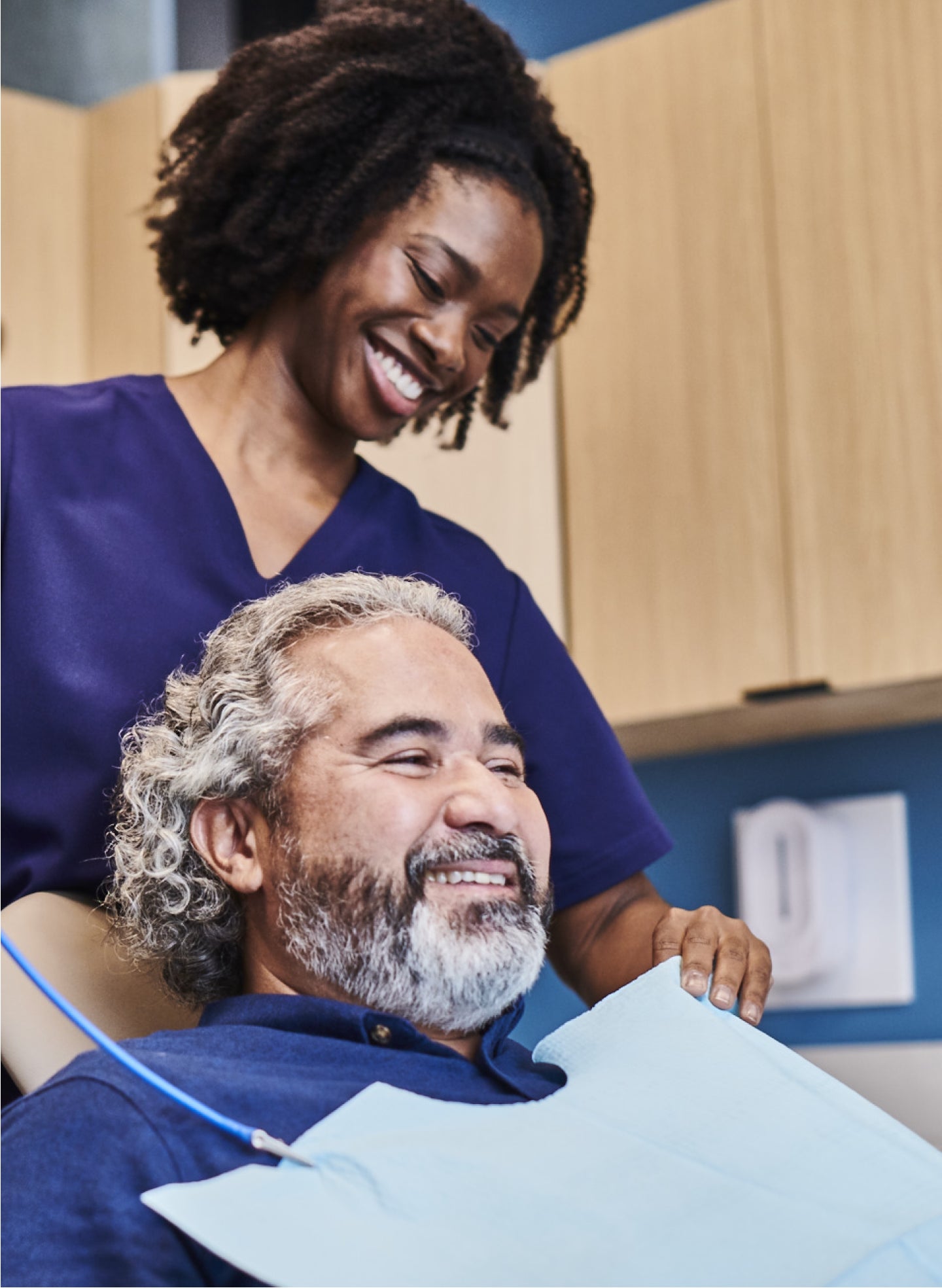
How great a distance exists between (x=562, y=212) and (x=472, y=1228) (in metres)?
1.04

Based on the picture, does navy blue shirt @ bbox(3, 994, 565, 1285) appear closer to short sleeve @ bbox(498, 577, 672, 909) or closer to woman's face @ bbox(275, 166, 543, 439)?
short sleeve @ bbox(498, 577, 672, 909)

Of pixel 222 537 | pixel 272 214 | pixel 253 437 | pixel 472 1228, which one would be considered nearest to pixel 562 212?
pixel 272 214

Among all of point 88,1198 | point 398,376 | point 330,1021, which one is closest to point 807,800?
point 398,376

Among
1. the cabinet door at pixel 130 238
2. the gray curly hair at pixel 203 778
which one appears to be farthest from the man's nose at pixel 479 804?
the cabinet door at pixel 130 238

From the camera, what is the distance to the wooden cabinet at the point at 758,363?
206 centimetres

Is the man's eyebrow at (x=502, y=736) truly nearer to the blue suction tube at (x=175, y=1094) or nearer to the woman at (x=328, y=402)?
the woman at (x=328, y=402)

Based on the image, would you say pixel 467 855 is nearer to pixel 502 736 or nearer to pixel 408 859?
pixel 408 859

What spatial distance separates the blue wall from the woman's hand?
1.06m

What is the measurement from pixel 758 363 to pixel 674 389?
13cm

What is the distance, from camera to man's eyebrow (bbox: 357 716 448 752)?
47.4 inches

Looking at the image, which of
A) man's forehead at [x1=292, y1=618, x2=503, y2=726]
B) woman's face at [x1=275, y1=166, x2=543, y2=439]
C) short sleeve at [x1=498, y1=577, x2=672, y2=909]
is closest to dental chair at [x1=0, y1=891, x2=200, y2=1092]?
man's forehead at [x1=292, y1=618, x2=503, y2=726]

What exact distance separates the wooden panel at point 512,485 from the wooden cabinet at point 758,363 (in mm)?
34

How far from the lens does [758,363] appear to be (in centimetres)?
218

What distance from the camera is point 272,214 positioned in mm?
1526
